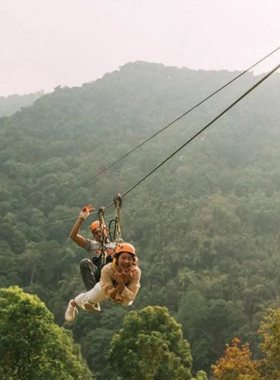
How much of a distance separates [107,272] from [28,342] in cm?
1751

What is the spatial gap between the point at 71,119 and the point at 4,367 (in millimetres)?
81682

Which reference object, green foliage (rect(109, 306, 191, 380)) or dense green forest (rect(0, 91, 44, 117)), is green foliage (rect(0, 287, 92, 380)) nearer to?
green foliage (rect(109, 306, 191, 380))

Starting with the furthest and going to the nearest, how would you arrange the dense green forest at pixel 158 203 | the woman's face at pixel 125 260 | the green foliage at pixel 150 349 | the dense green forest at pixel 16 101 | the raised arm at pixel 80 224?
the dense green forest at pixel 16 101, the dense green forest at pixel 158 203, the green foliage at pixel 150 349, the raised arm at pixel 80 224, the woman's face at pixel 125 260

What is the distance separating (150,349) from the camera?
2481 cm

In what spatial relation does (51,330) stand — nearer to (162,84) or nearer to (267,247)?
(267,247)

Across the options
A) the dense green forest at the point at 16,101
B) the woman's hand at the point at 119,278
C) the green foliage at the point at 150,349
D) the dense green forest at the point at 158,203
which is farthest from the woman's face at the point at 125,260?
the dense green forest at the point at 16,101

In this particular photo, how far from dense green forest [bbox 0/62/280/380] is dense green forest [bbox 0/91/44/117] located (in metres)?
30.4

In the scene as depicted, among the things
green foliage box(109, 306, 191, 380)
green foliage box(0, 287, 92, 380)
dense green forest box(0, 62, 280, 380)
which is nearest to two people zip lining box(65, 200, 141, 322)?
dense green forest box(0, 62, 280, 380)

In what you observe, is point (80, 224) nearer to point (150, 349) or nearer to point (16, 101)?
point (150, 349)

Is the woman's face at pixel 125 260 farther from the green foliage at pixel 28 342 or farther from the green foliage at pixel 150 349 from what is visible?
the green foliage at pixel 150 349

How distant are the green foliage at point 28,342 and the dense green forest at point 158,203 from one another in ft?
19.5

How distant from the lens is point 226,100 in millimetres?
113812

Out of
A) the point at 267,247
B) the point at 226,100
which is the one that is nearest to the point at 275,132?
the point at 226,100

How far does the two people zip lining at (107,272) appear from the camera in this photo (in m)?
6.71
